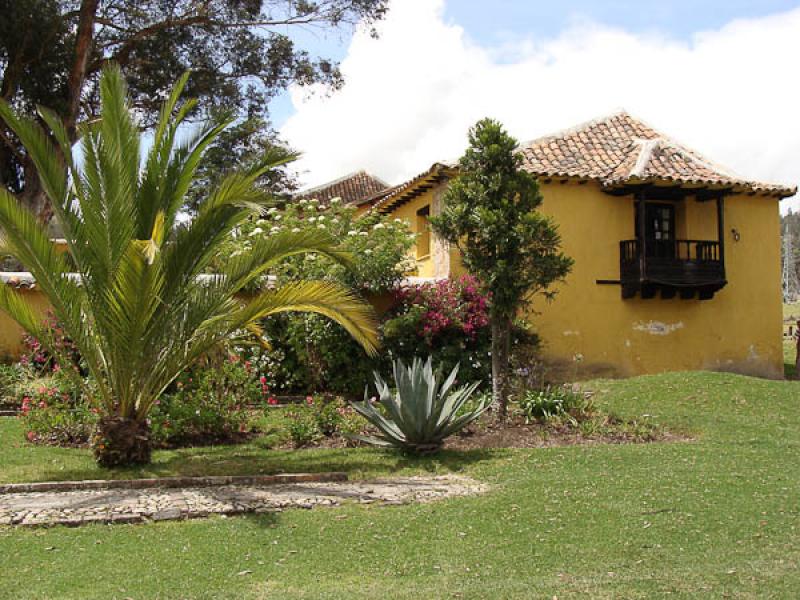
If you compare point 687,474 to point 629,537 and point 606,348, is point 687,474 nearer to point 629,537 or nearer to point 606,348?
point 629,537

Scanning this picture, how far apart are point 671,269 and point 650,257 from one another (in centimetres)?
47

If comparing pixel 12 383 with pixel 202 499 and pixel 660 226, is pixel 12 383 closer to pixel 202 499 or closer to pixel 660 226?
pixel 202 499

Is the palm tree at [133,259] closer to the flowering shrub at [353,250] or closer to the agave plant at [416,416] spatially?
the agave plant at [416,416]

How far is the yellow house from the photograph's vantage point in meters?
16.2

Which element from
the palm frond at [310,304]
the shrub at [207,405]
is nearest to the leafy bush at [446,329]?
the shrub at [207,405]

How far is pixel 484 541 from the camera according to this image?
5688 mm

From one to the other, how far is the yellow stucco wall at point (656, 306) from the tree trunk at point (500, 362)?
4687 millimetres

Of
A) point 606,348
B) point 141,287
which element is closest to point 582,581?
point 141,287

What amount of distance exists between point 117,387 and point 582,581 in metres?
5.12

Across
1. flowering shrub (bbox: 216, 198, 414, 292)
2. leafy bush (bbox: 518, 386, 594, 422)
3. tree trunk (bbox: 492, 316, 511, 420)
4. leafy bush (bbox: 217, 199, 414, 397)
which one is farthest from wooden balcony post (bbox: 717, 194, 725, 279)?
tree trunk (bbox: 492, 316, 511, 420)

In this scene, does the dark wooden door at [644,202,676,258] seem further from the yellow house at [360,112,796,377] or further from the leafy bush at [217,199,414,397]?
the leafy bush at [217,199,414,397]

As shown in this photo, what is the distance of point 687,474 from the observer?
764 cm

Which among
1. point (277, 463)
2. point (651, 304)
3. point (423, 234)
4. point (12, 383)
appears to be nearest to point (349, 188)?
point (423, 234)

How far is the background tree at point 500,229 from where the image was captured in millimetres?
10461
